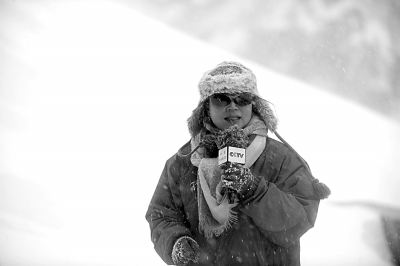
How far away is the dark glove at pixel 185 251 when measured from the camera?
1.16 metres

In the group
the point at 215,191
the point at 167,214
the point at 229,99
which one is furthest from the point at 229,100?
the point at 167,214

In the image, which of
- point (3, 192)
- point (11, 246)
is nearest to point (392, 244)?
point (11, 246)

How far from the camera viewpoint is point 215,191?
1.17 meters

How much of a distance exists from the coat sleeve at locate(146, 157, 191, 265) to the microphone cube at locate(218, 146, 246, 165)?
13.6 inches

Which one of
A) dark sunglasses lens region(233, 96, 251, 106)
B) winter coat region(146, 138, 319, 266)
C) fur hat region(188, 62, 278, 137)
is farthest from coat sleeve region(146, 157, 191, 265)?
dark sunglasses lens region(233, 96, 251, 106)

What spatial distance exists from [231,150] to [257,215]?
21 cm

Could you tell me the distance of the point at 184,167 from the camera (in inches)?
53.4

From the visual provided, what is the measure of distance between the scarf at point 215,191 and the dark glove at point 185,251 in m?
0.05

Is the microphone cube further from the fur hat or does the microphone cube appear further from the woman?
the fur hat

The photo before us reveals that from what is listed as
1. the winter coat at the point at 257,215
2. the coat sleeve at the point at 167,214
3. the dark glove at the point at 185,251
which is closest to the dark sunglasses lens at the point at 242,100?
the winter coat at the point at 257,215

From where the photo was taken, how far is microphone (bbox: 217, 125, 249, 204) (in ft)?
3.26

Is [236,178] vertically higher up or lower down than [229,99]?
lower down

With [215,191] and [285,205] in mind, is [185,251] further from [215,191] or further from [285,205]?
[285,205]

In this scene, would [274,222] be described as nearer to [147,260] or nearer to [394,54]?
[147,260]
